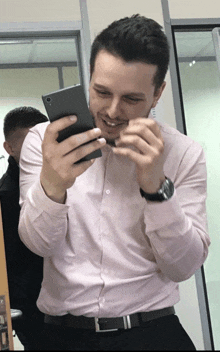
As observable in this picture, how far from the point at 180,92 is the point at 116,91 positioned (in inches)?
70.8

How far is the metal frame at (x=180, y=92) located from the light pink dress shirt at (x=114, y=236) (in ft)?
5.28

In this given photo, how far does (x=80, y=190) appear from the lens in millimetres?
1202

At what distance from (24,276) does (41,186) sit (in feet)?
2.59

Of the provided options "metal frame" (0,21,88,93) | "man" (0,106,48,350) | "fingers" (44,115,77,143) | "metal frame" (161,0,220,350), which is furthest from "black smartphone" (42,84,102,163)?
"metal frame" (161,0,220,350)

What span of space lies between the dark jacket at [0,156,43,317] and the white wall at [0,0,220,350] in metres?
1.19

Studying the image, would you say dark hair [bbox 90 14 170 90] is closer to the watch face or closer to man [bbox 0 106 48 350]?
the watch face

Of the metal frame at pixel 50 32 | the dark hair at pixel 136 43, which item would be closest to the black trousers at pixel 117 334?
the dark hair at pixel 136 43

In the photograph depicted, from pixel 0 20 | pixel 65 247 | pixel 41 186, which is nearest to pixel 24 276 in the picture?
pixel 65 247

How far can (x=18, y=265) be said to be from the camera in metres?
1.70

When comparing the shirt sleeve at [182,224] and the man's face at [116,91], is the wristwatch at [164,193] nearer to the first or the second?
the shirt sleeve at [182,224]

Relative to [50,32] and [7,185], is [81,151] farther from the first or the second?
[50,32]

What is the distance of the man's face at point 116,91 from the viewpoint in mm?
1130

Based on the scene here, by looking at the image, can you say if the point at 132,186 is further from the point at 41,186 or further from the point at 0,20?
the point at 0,20

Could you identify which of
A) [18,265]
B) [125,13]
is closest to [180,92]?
[125,13]
